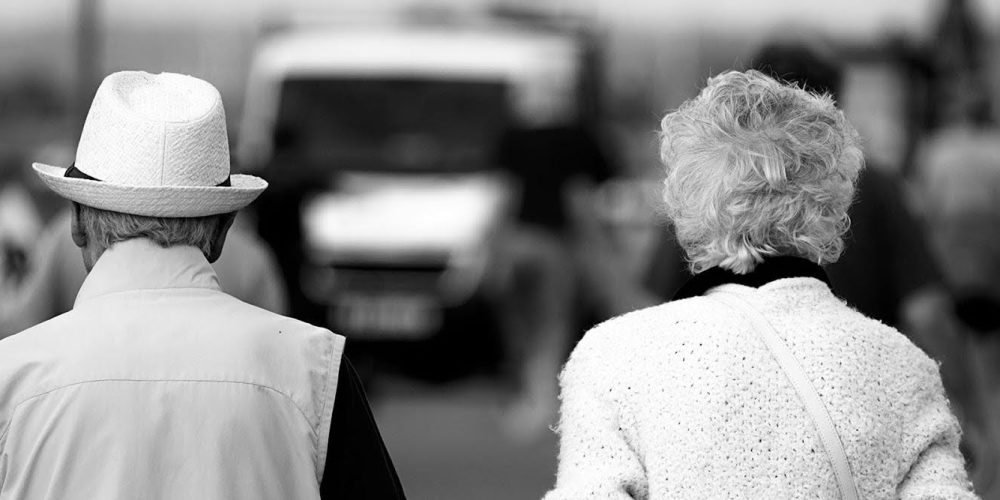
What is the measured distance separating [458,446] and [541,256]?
1528mm

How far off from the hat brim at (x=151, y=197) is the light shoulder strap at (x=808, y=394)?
2.90 ft

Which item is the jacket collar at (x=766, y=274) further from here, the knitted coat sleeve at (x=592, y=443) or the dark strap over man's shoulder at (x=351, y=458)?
the dark strap over man's shoulder at (x=351, y=458)

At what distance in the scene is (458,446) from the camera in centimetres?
1004

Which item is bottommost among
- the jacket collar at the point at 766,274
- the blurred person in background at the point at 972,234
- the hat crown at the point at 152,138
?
the blurred person in background at the point at 972,234

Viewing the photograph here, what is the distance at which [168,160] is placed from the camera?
294cm

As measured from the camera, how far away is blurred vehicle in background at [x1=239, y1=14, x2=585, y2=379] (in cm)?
1191

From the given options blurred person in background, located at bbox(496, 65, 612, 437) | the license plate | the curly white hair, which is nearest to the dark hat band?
the curly white hair

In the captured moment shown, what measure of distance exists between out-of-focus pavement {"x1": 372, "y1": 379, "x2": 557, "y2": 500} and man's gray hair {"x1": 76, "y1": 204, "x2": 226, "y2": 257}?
4.36 meters

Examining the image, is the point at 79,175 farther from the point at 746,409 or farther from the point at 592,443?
the point at 746,409

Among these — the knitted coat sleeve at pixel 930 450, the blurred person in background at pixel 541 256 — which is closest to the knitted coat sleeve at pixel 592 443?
the knitted coat sleeve at pixel 930 450

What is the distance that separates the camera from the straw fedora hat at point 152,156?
2904 millimetres

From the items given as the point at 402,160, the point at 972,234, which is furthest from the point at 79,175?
the point at 402,160

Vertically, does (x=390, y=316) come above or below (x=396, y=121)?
below

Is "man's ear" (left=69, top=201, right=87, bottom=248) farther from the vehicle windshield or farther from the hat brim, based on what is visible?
the vehicle windshield
